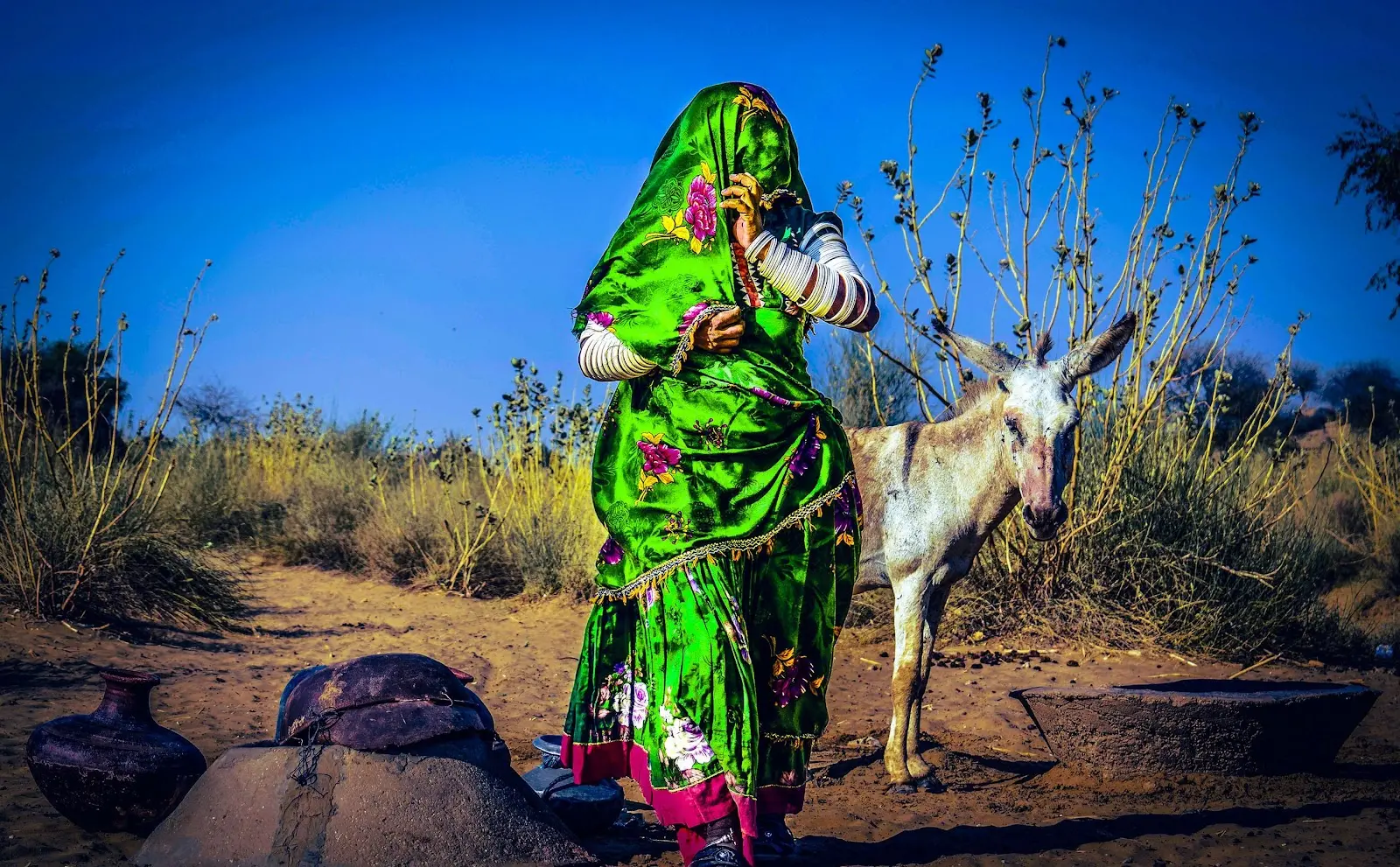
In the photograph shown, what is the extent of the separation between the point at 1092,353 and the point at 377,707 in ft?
10.8

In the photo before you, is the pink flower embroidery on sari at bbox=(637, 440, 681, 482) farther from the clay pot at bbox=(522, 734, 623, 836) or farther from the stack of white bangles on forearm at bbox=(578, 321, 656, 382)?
the clay pot at bbox=(522, 734, 623, 836)

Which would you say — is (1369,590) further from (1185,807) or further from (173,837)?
(173,837)

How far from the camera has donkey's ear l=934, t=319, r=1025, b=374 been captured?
4.78m

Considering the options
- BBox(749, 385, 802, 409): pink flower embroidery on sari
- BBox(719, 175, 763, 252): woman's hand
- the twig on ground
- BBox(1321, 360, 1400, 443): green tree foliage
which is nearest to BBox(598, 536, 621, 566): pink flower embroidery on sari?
BBox(749, 385, 802, 409): pink flower embroidery on sari

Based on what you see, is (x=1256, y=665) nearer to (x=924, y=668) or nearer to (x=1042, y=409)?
(x=924, y=668)

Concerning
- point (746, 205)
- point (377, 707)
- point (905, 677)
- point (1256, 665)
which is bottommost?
point (1256, 665)

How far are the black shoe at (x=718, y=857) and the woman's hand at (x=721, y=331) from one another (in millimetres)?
1363

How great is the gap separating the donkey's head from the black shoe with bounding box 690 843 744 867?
2.22 meters

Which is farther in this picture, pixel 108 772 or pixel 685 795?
pixel 108 772

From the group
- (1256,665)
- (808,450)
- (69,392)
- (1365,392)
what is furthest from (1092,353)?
(1365,392)

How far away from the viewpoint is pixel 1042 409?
15.0 ft

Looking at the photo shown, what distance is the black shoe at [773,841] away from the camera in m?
3.09

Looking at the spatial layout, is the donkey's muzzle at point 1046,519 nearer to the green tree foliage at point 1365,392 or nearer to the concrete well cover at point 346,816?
the concrete well cover at point 346,816

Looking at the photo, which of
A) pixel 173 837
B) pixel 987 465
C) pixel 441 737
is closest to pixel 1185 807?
pixel 987 465
